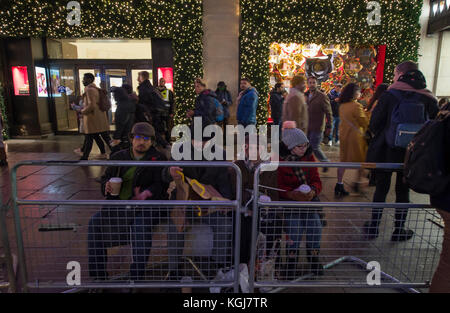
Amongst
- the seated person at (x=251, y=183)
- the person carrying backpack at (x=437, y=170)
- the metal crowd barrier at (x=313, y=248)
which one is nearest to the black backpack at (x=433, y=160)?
the person carrying backpack at (x=437, y=170)

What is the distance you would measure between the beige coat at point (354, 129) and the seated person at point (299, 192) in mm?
2116

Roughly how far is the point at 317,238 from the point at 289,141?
0.98 m

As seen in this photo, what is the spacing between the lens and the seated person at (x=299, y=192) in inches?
117

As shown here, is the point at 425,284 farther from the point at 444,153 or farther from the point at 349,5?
the point at 349,5

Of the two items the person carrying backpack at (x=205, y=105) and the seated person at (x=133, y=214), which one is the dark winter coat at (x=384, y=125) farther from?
the person carrying backpack at (x=205, y=105)

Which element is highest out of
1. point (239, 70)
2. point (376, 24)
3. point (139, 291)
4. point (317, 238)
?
point (376, 24)

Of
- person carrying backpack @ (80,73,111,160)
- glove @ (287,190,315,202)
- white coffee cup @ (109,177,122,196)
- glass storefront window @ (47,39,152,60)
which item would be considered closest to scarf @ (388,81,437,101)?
glove @ (287,190,315,202)

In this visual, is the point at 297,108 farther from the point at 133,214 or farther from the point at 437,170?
the point at 133,214

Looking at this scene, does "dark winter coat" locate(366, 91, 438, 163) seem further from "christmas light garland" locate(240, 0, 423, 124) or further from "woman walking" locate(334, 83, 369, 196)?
"christmas light garland" locate(240, 0, 423, 124)

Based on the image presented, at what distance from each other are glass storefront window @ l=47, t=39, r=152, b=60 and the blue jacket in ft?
17.0

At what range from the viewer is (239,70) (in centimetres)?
1070
